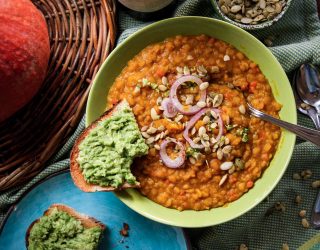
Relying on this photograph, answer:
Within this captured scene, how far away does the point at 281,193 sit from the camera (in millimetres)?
3803

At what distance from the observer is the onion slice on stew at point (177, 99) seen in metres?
3.34

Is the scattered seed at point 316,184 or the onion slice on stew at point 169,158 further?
the scattered seed at point 316,184

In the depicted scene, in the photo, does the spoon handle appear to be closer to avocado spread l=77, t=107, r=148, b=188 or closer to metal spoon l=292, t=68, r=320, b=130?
metal spoon l=292, t=68, r=320, b=130

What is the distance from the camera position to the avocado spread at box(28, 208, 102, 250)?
3520mm

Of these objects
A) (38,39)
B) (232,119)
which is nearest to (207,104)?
(232,119)

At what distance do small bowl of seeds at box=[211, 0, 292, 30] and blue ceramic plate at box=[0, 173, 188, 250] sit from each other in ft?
4.90

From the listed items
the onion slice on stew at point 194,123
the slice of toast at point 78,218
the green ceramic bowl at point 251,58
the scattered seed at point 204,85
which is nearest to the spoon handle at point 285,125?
the green ceramic bowl at point 251,58

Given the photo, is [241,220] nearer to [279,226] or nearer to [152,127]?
[279,226]

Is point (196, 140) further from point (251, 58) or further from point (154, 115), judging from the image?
point (251, 58)

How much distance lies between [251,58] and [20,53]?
1.48 metres

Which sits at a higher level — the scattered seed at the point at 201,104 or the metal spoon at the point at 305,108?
the scattered seed at the point at 201,104

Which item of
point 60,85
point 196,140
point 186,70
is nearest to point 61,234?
point 60,85

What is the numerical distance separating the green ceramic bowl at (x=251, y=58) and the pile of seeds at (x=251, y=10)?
29cm

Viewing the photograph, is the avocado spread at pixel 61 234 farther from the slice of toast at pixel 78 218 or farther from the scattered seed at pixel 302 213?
the scattered seed at pixel 302 213
